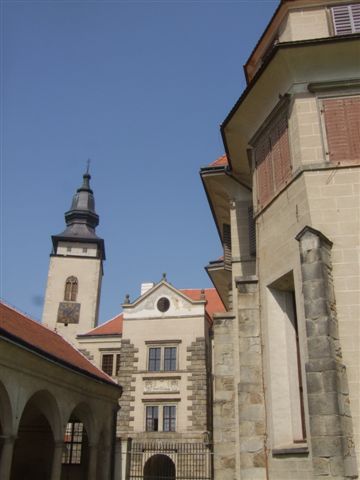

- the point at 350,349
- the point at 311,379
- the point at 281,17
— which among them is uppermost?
the point at 281,17

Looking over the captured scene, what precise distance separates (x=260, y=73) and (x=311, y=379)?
6.40 meters

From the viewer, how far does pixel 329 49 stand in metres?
9.83

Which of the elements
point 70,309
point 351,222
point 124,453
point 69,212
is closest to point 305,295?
point 351,222

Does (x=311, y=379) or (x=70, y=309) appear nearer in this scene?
(x=311, y=379)

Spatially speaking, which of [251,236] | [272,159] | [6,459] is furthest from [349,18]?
[6,459]

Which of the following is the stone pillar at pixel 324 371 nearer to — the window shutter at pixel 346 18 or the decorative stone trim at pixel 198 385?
the window shutter at pixel 346 18

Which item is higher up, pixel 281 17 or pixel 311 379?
pixel 281 17

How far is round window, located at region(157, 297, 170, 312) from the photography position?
111ft

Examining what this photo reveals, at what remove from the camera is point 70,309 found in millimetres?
49156

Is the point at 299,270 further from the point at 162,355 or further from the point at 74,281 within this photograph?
the point at 74,281

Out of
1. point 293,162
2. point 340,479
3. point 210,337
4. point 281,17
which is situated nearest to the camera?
point 340,479

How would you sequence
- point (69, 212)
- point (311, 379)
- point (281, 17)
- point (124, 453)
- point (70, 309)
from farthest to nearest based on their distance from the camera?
point (69, 212) < point (70, 309) < point (124, 453) < point (281, 17) < point (311, 379)

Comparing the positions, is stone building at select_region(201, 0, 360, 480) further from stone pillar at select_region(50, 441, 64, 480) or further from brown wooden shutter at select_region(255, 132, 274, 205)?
stone pillar at select_region(50, 441, 64, 480)

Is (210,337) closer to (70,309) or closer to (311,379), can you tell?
(70,309)
